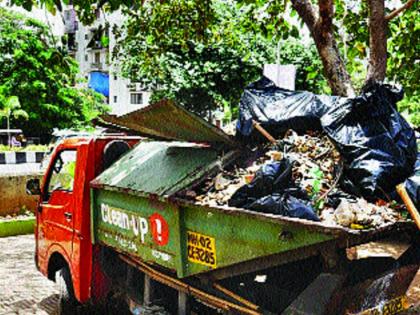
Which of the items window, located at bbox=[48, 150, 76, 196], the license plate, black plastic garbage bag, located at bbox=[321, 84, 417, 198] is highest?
black plastic garbage bag, located at bbox=[321, 84, 417, 198]

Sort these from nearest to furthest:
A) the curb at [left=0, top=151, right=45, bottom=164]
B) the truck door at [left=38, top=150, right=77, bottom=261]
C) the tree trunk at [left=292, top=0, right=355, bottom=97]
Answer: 1. the truck door at [left=38, top=150, right=77, bottom=261]
2. the tree trunk at [left=292, top=0, right=355, bottom=97]
3. the curb at [left=0, top=151, right=45, bottom=164]

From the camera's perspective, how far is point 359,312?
2.92 metres

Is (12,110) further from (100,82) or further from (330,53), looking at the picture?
(330,53)

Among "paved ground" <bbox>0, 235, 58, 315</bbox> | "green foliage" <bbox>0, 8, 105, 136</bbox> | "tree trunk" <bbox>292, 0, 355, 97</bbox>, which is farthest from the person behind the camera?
"green foliage" <bbox>0, 8, 105, 136</bbox>

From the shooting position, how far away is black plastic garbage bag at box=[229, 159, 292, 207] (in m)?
3.05

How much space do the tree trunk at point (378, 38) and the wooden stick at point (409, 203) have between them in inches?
143

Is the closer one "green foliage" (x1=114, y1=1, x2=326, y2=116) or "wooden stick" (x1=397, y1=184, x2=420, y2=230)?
"wooden stick" (x1=397, y1=184, x2=420, y2=230)

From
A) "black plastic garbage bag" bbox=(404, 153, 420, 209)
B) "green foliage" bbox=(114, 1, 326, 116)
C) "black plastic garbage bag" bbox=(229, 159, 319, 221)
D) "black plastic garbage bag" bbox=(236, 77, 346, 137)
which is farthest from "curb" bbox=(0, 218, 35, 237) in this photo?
"green foliage" bbox=(114, 1, 326, 116)

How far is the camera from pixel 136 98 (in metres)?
43.4

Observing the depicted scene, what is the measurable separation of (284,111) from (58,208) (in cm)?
263

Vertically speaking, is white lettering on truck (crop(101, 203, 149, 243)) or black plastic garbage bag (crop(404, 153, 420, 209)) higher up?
black plastic garbage bag (crop(404, 153, 420, 209))

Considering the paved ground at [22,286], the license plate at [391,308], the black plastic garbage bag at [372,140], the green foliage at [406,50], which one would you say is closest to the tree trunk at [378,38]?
the green foliage at [406,50]

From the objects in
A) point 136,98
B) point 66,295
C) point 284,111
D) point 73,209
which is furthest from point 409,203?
point 136,98

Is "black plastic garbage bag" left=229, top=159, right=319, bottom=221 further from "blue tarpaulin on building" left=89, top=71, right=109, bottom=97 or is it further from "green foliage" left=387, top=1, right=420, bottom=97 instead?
"blue tarpaulin on building" left=89, top=71, right=109, bottom=97
